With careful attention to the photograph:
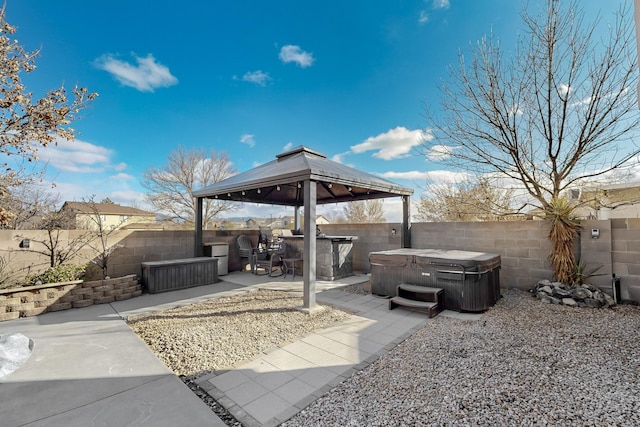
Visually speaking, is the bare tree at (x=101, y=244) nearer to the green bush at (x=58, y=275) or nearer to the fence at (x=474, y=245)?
the fence at (x=474, y=245)

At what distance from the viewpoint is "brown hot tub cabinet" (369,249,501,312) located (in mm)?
4172

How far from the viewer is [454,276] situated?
4.27 meters

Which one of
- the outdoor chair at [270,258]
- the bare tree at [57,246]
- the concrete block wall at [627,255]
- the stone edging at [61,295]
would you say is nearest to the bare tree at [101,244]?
the bare tree at [57,246]

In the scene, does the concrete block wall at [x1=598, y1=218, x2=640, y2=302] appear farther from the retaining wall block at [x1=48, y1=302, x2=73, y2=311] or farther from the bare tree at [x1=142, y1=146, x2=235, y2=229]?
the bare tree at [x1=142, y1=146, x2=235, y2=229]

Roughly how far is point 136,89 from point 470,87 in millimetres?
11570

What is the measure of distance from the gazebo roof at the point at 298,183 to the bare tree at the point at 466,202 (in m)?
2.43

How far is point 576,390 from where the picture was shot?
2.15m

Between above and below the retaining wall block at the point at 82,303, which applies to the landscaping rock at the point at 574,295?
above

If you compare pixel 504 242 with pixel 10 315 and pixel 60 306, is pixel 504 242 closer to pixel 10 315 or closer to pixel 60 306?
pixel 60 306

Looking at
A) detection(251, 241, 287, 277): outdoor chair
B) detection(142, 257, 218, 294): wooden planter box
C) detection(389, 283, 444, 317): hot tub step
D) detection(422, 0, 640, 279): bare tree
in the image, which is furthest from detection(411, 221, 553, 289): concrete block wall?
detection(142, 257, 218, 294): wooden planter box

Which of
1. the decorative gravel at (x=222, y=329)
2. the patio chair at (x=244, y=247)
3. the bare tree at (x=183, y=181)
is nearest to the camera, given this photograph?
the decorative gravel at (x=222, y=329)

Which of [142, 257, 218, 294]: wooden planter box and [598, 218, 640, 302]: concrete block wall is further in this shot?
[142, 257, 218, 294]: wooden planter box

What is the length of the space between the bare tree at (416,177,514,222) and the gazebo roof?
2426 mm

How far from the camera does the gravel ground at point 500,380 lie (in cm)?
188
